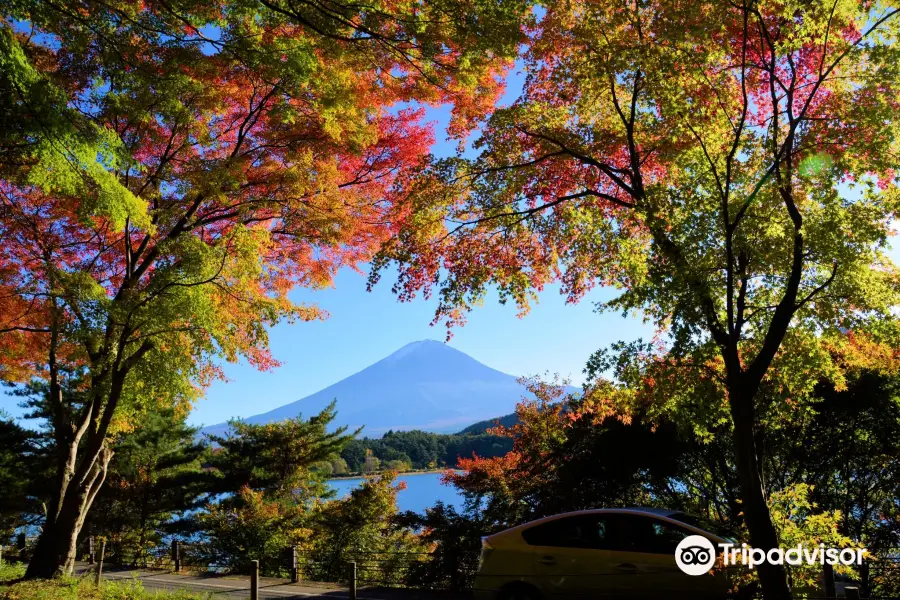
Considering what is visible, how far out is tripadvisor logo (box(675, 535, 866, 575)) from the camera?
4.95 metres

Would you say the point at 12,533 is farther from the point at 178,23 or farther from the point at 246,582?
the point at 178,23

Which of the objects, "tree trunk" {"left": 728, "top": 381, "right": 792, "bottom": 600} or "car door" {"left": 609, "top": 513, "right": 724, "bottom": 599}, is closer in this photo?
"tree trunk" {"left": 728, "top": 381, "right": 792, "bottom": 600}

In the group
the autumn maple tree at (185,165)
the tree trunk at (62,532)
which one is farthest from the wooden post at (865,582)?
the tree trunk at (62,532)

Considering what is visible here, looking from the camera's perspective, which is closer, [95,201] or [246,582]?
[95,201]

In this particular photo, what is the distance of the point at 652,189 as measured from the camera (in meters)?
5.90

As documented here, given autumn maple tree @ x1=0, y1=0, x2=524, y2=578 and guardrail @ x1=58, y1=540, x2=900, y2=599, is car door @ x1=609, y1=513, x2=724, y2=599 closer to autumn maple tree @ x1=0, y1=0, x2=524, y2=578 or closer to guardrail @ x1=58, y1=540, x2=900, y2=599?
guardrail @ x1=58, y1=540, x2=900, y2=599

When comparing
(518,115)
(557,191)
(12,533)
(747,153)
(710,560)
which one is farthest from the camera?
(12,533)

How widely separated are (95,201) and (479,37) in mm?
4389

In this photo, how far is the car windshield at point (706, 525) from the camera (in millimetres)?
5320

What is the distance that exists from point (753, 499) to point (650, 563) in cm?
125

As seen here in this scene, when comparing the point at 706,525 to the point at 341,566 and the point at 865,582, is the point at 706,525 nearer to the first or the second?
the point at 865,582

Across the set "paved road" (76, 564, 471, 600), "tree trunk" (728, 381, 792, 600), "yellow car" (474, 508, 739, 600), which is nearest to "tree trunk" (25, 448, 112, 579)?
"paved road" (76, 564, 471, 600)

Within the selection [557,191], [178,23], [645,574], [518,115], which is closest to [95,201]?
[178,23]

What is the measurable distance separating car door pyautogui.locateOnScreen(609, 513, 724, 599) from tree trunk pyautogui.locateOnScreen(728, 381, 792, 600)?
1.45 ft
